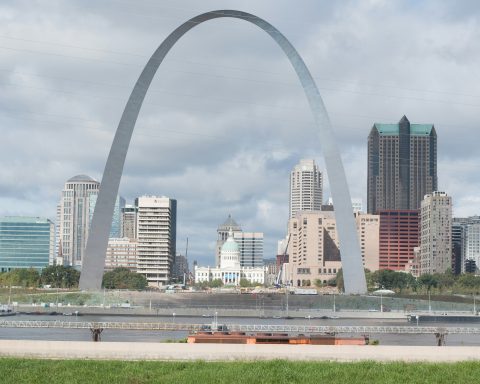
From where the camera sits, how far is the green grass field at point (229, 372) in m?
32.0

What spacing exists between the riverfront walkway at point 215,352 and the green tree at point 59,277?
13152cm

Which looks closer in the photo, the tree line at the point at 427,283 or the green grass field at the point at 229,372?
the green grass field at the point at 229,372

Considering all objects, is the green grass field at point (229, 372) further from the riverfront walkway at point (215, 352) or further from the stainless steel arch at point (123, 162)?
the stainless steel arch at point (123, 162)

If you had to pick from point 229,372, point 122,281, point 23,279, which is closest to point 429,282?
point 122,281

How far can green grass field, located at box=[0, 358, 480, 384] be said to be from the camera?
105 feet

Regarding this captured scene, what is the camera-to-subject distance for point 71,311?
110 m

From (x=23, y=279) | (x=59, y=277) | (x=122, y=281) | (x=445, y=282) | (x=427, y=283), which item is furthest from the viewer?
(x=122, y=281)

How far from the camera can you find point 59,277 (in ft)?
559

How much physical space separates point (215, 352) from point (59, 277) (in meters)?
136

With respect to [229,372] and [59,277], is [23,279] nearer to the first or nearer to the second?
[59,277]

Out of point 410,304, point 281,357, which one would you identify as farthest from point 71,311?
point 281,357

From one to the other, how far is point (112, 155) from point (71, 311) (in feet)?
80.9

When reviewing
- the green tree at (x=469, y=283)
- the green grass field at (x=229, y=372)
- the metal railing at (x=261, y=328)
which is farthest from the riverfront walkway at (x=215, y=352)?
the green tree at (x=469, y=283)

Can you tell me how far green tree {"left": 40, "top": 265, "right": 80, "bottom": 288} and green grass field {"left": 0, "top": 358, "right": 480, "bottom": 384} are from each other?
135682 mm
